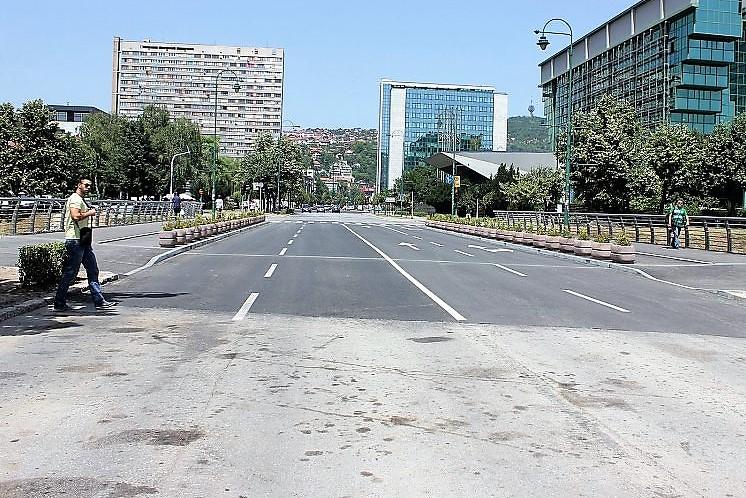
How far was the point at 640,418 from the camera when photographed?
21.9 ft

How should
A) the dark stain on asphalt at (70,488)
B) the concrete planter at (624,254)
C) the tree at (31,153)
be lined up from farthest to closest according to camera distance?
1. the tree at (31,153)
2. the concrete planter at (624,254)
3. the dark stain on asphalt at (70,488)

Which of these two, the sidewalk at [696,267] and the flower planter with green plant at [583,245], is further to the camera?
the flower planter with green plant at [583,245]

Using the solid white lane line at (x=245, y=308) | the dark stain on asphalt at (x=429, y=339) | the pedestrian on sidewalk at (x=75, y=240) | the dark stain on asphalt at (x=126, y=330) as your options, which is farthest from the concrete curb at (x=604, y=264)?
the pedestrian on sidewalk at (x=75, y=240)

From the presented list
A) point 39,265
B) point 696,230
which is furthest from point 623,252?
point 39,265

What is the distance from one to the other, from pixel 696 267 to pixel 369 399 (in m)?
20.9

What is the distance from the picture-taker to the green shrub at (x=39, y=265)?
542 inches

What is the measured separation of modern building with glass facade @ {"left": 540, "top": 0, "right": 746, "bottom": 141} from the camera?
80.4 metres

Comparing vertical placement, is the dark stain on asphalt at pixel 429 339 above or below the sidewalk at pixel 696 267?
below

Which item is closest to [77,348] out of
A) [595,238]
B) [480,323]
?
[480,323]

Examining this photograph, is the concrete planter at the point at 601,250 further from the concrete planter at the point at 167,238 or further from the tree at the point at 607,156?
the tree at the point at 607,156

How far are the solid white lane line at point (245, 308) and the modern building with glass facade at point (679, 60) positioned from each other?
223ft

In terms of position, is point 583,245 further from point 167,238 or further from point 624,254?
point 167,238

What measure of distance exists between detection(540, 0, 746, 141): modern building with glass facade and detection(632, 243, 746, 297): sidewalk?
49.2m

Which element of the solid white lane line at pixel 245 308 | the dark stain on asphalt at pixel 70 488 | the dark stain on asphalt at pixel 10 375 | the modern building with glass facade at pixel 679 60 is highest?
the modern building with glass facade at pixel 679 60
